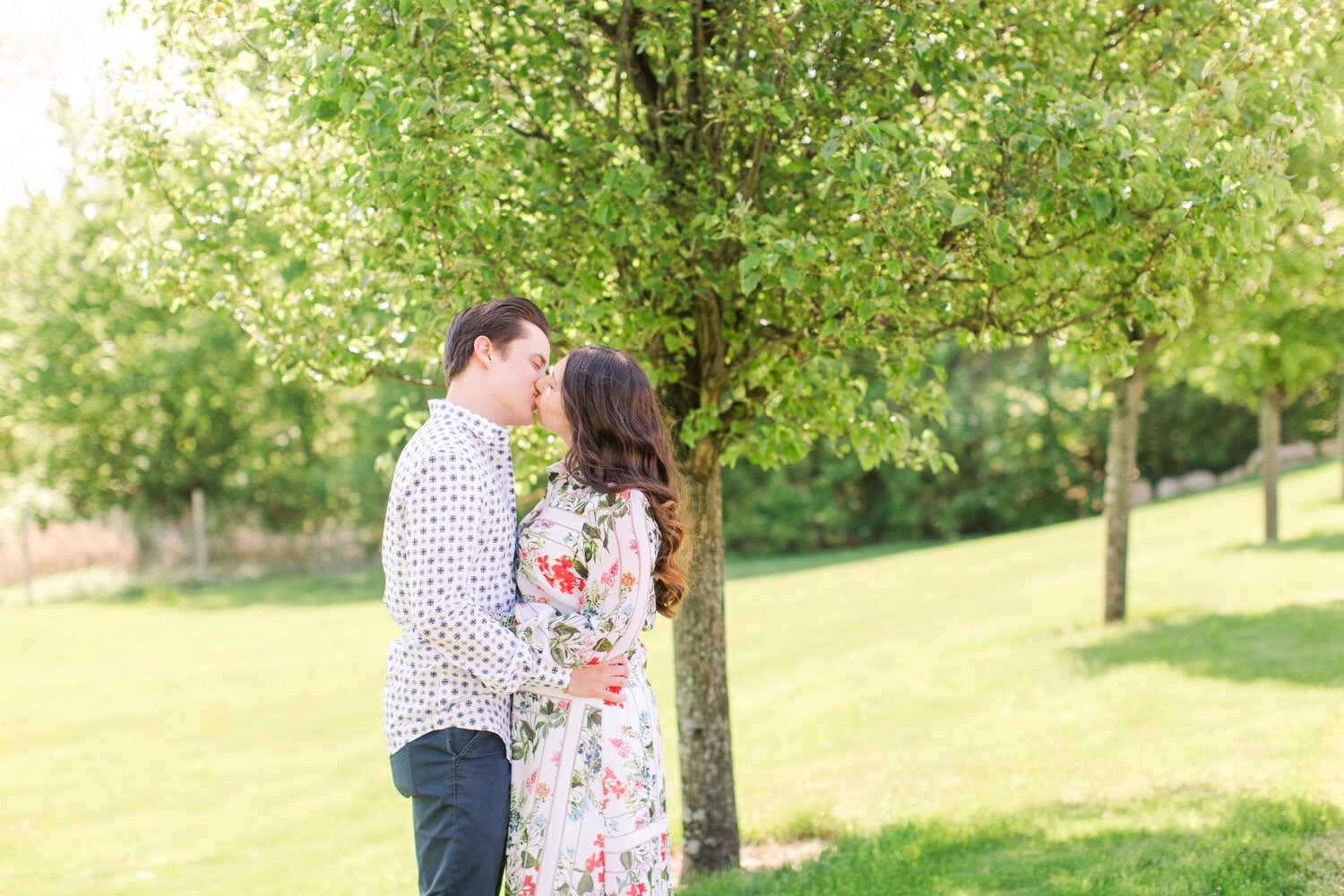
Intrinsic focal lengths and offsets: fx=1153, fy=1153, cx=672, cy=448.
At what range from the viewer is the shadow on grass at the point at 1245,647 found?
905 centimetres

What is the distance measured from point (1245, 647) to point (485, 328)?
354 inches

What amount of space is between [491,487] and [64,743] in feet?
34.6

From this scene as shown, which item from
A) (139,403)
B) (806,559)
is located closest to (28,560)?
(139,403)

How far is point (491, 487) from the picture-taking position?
3092 mm

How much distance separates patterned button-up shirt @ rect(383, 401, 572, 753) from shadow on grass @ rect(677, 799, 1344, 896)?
8.52 ft

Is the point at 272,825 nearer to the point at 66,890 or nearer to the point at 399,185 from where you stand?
the point at 66,890

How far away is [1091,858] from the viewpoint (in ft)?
17.4

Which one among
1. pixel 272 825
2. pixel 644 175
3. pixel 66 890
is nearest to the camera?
pixel 644 175

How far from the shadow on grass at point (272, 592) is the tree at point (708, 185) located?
18.5 m

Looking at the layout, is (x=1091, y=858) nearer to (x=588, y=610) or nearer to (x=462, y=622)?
(x=588, y=610)

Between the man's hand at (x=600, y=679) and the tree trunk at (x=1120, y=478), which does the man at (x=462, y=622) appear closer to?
the man's hand at (x=600, y=679)

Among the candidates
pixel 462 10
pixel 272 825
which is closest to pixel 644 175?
pixel 462 10

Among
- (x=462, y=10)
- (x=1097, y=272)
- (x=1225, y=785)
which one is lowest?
(x=1225, y=785)

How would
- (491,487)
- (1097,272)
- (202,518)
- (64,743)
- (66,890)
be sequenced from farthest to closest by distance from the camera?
(202,518) < (64,743) < (66,890) < (1097,272) < (491,487)
